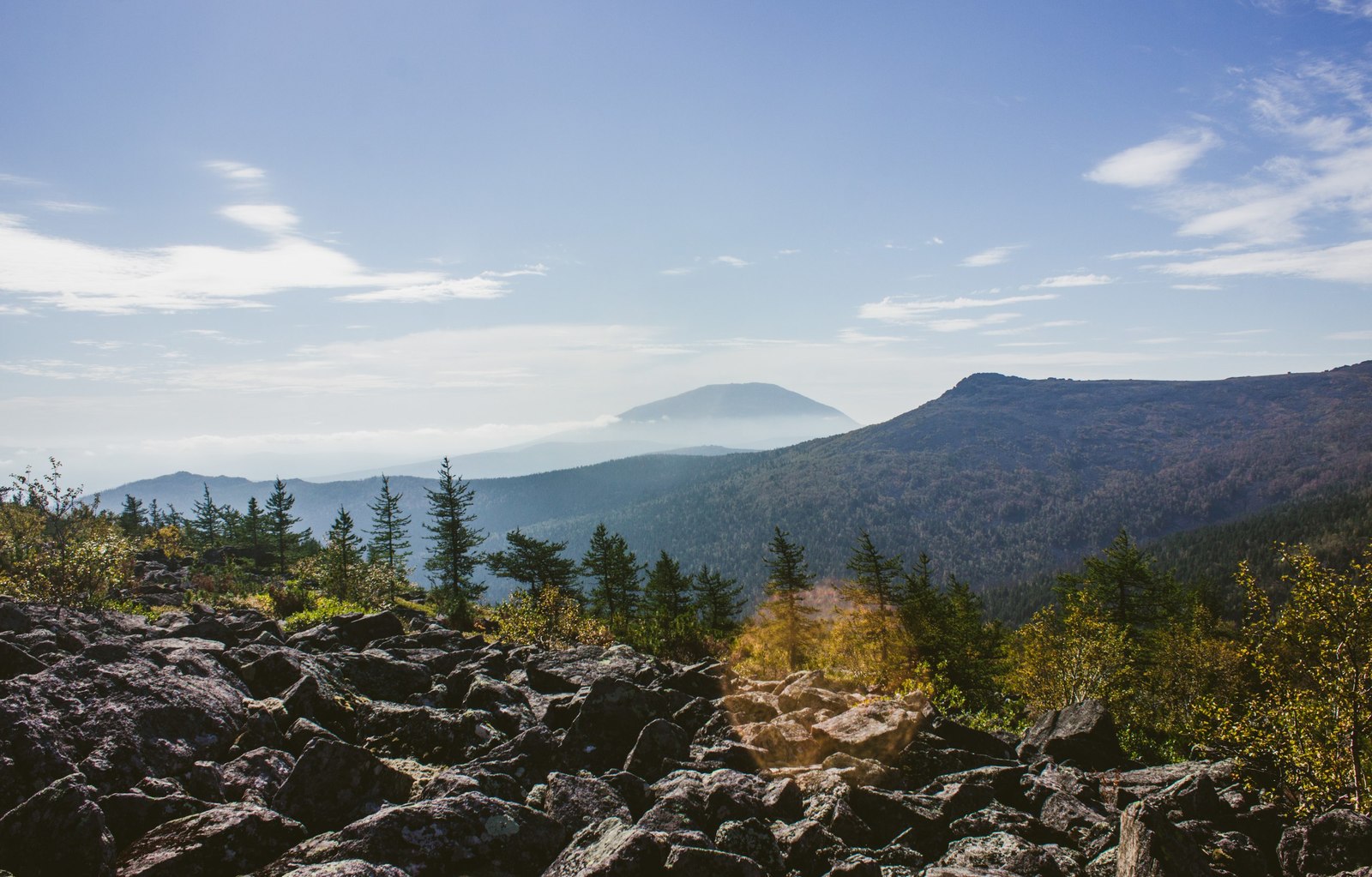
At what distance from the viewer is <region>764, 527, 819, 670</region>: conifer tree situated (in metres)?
63.7

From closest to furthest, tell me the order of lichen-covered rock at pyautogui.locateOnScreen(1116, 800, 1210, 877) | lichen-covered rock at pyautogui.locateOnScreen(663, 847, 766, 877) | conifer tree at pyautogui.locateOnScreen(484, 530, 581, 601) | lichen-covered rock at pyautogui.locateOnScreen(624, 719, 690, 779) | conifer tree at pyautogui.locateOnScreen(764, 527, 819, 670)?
lichen-covered rock at pyautogui.locateOnScreen(663, 847, 766, 877), lichen-covered rock at pyautogui.locateOnScreen(1116, 800, 1210, 877), lichen-covered rock at pyautogui.locateOnScreen(624, 719, 690, 779), conifer tree at pyautogui.locateOnScreen(764, 527, 819, 670), conifer tree at pyautogui.locateOnScreen(484, 530, 581, 601)

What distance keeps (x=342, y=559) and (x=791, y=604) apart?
46.0 m

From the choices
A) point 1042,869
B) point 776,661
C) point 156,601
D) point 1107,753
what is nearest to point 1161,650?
point 776,661

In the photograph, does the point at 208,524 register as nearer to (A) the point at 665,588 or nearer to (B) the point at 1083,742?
(A) the point at 665,588

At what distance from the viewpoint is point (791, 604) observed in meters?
66.4

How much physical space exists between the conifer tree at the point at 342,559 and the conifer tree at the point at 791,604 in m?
39.8

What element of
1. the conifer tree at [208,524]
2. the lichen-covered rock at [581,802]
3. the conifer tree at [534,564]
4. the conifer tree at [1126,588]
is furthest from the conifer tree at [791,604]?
the conifer tree at [208,524]

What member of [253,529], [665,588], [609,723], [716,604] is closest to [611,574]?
[665,588]

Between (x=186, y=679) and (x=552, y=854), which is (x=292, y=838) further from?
(x=186, y=679)

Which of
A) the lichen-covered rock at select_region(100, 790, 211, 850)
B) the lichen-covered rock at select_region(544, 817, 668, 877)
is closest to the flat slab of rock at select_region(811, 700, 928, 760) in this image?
the lichen-covered rock at select_region(544, 817, 668, 877)

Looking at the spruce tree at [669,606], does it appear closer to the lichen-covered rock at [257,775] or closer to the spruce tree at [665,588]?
the spruce tree at [665,588]

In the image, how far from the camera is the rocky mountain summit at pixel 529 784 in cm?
1065

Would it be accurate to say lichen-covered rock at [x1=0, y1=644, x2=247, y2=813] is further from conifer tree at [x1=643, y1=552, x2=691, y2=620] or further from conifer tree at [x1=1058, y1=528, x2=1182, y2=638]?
conifer tree at [x1=1058, y1=528, x2=1182, y2=638]

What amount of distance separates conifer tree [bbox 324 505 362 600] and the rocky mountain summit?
1560 inches
